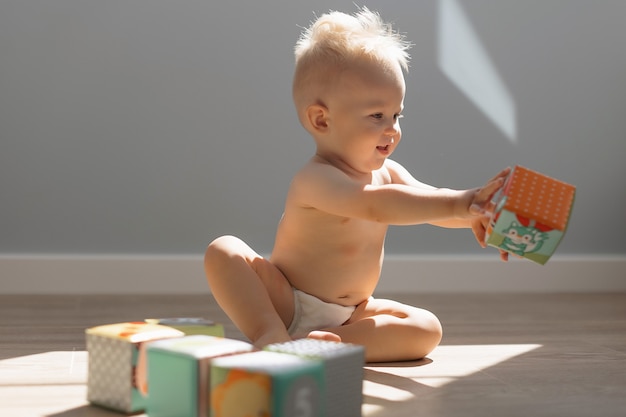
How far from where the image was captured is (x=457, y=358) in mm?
1320

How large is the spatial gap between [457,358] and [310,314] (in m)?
0.22

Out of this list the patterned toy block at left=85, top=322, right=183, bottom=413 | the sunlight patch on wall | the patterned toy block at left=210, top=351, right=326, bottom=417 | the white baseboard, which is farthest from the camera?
the sunlight patch on wall

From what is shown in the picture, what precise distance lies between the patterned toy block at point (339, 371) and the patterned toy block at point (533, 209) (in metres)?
0.23

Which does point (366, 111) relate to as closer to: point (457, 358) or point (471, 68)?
point (457, 358)

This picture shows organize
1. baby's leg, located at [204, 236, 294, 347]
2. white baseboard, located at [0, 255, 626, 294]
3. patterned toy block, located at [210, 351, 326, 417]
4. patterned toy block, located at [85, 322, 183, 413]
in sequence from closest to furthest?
patterned toy block, located at [210, 351, 326, 417] < patterned toy block, located at [85, 322, 183, 413] < baby's leg, located at [204, 236, 294, 347] < white baseboard, located at [0, 255, 626, 294]

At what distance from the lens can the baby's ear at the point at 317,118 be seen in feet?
4.41

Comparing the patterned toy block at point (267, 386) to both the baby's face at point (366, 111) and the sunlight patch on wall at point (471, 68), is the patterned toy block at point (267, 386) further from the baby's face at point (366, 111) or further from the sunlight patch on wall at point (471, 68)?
the sunlight patch on wall at point (471, 68)

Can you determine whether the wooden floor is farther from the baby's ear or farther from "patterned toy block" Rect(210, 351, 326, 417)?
the baby's ear

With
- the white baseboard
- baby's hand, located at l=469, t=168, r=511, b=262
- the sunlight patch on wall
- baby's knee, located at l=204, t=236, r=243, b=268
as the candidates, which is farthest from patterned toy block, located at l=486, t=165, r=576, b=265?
the sunlight patch on wall

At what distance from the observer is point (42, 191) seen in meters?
1.99

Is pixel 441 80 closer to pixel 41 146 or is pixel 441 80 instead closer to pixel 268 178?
pixel 268 178

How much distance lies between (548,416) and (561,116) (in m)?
1.36

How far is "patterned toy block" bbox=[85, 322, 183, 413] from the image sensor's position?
966mm

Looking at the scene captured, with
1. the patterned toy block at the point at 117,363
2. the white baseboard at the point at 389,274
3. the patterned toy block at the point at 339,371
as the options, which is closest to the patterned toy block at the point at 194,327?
the patterned toy block at the point at 117,363
